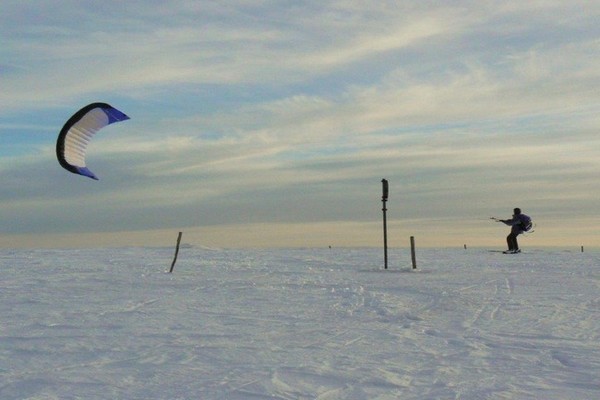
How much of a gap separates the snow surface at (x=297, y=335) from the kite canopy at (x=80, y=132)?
298cm

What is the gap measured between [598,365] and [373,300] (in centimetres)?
700

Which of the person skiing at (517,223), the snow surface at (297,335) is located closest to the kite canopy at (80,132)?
the snow surface at (297,335)

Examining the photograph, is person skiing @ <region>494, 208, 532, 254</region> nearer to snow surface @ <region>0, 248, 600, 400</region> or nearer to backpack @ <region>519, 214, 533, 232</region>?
backpack @ <region>519, 214, 533, 232</region>

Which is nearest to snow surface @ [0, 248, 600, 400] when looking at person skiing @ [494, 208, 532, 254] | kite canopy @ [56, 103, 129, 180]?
kite canopy @ [56, 103, 129, 180]

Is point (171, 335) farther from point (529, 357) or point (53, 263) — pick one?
point (53, 263)

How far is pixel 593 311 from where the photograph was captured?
14469 millimetres

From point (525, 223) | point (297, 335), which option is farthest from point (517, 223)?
point (297, 335)

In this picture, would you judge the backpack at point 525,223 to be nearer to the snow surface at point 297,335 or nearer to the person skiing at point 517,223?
the person skiing at point 517,223

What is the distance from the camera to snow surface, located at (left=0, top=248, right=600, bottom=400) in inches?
333

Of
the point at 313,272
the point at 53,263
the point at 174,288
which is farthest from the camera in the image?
the point at 53,263

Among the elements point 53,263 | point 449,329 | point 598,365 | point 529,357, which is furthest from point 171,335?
point 53,263

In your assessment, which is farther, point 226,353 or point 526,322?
point 526,322

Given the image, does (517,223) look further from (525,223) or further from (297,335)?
(297,335)

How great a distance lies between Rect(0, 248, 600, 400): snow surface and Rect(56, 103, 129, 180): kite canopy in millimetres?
2984
